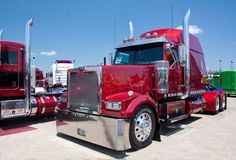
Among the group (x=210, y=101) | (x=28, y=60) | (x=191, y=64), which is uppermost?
(x=28, y=60)

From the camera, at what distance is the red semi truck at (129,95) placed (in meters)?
4.61

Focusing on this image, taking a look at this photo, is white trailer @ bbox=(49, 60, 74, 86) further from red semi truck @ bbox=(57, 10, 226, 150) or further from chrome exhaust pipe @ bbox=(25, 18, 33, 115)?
red semi truck @ bbox=(57, 10, 226, 150)

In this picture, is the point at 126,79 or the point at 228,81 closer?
the point at 126,79

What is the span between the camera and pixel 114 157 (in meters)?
4.54

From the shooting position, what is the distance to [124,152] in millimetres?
4828

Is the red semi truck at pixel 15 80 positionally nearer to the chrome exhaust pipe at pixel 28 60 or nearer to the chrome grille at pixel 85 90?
the chrome exhaust pipe at pixel 28 60

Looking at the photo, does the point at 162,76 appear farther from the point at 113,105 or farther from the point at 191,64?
the point at 191,64

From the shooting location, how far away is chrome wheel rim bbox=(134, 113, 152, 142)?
490 centimetres

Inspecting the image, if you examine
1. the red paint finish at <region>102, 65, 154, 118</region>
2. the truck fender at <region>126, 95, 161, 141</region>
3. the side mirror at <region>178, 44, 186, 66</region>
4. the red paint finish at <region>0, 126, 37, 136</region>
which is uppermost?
the side mirror at <region>178, 44, 186, 66</region>

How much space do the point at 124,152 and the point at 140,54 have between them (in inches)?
109

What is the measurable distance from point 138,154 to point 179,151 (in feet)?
2.93

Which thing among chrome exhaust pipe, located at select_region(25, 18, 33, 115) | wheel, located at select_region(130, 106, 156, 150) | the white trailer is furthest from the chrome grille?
the white trailer

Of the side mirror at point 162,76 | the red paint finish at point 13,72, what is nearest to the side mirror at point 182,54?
the side mirror at point 162,76

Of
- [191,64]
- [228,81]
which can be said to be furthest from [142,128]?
[228,81]
